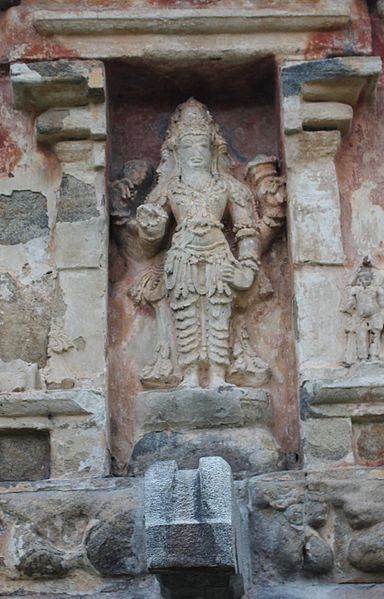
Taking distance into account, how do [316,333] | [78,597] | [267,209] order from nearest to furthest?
[78,597], [316,333], [267,209]

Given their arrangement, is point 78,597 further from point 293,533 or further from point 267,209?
point 267,209

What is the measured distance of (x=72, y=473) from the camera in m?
5.95

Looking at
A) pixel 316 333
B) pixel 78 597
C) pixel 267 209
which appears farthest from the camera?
pixel 267 209

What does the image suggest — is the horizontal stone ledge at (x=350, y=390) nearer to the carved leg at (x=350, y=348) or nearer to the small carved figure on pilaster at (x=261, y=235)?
the carved leg at (x=350, y=348)

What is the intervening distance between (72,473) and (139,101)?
6.57 ft

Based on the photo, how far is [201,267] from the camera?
636 cm

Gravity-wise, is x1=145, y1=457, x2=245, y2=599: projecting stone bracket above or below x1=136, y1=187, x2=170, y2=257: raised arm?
below

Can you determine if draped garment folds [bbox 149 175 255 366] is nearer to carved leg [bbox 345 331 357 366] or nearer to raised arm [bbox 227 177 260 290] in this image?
raised arm [bbox 227 177 260 290]

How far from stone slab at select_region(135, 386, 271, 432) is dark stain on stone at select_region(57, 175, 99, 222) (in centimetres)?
91

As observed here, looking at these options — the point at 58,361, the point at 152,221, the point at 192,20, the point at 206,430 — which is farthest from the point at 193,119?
the point at 206,430

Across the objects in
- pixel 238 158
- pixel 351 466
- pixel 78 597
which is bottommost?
pixel 78 597

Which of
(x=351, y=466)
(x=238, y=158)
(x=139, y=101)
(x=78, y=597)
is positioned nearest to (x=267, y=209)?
(x=238, y=158)

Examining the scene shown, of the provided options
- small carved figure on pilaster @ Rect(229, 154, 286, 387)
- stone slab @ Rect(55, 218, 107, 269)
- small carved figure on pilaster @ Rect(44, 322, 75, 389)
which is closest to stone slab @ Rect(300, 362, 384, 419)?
small carved figure on pilaster @ Rect(229, 154, 286, 387)

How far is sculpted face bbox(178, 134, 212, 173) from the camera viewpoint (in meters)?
6.58
